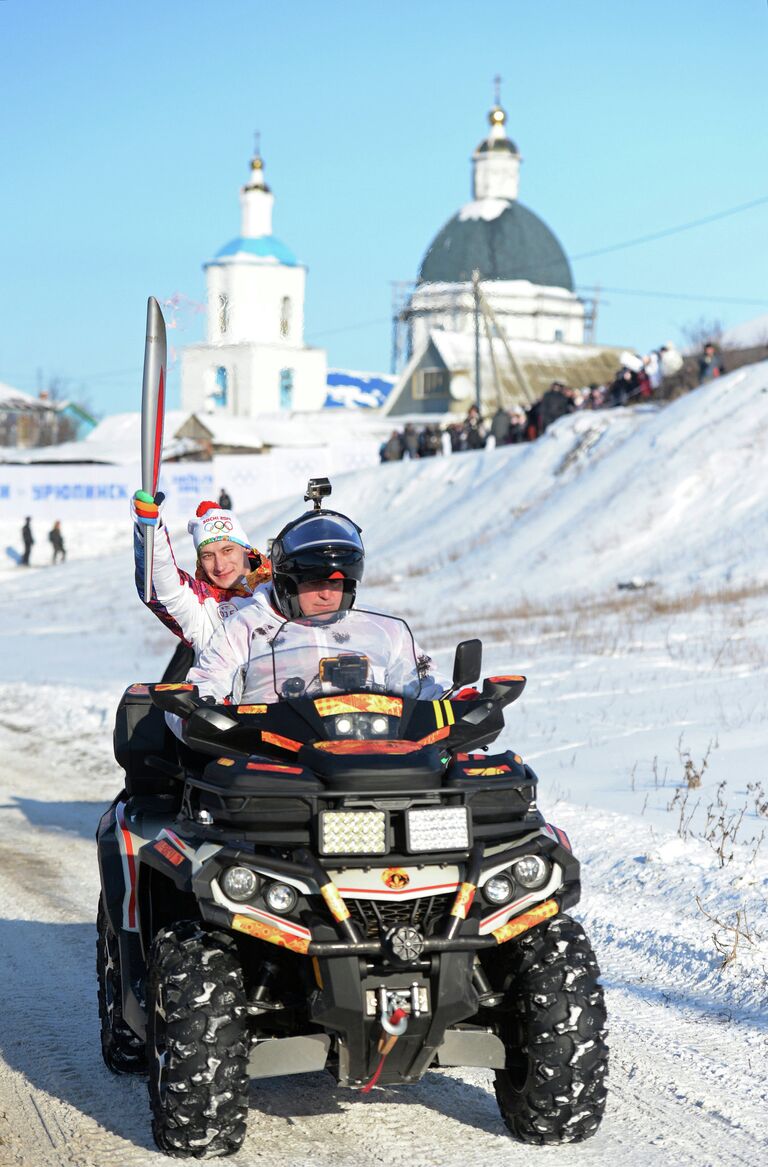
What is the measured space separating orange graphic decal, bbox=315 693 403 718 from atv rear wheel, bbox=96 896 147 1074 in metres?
1.33

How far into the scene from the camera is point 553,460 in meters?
41.3

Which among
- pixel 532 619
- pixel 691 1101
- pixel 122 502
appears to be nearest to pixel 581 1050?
pixel 691 1101

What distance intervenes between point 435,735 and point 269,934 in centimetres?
87

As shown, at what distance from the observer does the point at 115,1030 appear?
5.63 m

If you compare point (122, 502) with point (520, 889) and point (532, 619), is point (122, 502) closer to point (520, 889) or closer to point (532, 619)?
point (532, 619)

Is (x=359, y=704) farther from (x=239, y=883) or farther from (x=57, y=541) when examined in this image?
(x=57, y=541)

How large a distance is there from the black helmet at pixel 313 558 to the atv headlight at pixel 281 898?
4.05 ft

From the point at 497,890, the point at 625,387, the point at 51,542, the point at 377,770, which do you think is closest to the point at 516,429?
the point at 625,387

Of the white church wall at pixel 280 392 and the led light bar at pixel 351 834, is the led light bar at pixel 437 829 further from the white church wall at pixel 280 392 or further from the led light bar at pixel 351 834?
the white church wall at pixel 280 392

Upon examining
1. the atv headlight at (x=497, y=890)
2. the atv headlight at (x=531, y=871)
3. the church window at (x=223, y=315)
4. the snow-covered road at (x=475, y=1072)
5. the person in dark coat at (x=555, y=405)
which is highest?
the person in dark coat at (x=555, y=405)

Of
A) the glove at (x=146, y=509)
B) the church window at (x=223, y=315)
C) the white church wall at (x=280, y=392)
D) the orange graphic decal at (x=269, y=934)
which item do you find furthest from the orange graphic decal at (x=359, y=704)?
the white church wall at (x=280, y=392)

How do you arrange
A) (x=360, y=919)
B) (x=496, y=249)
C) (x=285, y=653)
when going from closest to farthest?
(x=360, y=919) → (x=285, y=653) → (x=496, y=249)

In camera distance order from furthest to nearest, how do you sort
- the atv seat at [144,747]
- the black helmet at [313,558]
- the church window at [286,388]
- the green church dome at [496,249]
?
1. the church window at [286,388]
2. the green church dome at [496,249]
3. the atv seat at [144,747]
4. the black helmet at [313,558]

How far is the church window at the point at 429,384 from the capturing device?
82.9 metres
